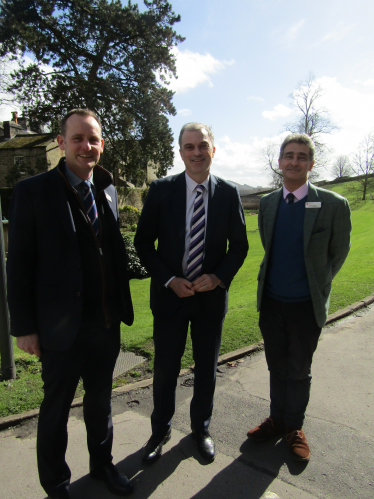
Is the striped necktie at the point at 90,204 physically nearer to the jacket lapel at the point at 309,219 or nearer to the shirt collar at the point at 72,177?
the shirt collar at the point at 72,177

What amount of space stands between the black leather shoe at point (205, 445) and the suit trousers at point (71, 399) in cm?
72

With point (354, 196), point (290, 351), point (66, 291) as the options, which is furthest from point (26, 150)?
point (354, 196)

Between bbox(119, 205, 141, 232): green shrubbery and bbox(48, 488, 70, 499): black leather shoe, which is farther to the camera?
bbox(119, 205, 141, 232): green shrubbery

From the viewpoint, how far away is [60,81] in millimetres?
20062

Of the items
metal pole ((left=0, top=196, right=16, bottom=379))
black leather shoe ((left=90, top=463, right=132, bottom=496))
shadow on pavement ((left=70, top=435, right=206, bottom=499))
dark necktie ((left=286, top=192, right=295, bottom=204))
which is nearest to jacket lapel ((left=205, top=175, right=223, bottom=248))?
dark necktie ((left=286, top=192, right=295, bottom=204))

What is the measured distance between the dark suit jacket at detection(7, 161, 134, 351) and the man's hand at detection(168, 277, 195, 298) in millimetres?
748

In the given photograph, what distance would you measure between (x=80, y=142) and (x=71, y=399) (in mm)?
1758

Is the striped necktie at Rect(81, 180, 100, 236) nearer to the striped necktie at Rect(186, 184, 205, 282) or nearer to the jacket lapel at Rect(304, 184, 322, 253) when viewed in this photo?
the striped necktie at Rect(186, 184, 205, 282)

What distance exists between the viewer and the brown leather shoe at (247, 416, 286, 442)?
307 cm

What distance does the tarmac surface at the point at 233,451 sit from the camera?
2.52 metres

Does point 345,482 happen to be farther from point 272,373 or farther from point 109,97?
point 109,97

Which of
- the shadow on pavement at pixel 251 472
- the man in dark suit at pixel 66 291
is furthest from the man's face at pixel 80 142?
the shadow on pavement at pixel 251 472

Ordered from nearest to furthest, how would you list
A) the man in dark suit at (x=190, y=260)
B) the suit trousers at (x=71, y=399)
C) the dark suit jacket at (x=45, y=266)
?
1. the dark suit jacket at (x=45, y=266)
2. the suit trousers at (x=71, y=399)
3. the man in dark suit at (x=190, y=260)

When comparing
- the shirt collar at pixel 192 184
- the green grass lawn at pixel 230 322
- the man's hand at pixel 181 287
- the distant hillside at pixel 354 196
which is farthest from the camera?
the distant hillside at pixel 354 196
